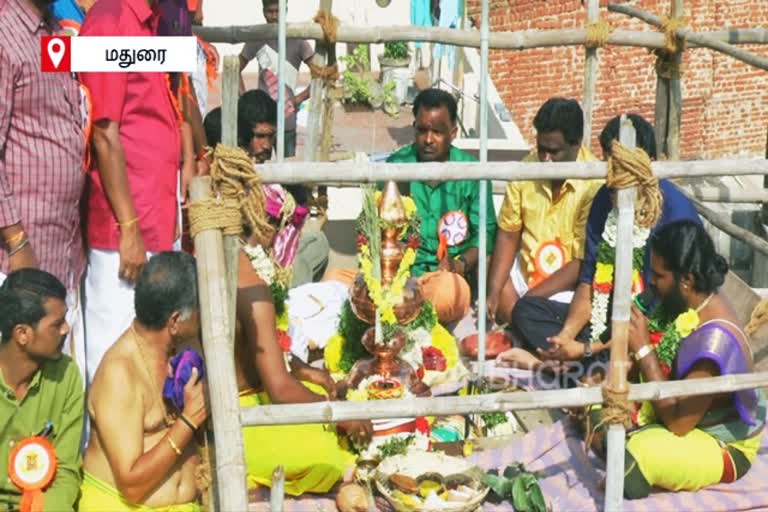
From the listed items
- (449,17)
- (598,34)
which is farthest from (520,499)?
(449,17)

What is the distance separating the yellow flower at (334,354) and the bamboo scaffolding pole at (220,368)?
4.99 feet

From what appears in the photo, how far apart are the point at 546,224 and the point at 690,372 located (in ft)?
5.14

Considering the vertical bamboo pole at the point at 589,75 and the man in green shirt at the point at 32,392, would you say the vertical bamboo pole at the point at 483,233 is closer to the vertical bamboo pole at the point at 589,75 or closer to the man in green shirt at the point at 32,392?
the vertical bamboo pole at the point at 589,75

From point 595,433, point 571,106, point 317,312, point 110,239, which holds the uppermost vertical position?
point 571,106

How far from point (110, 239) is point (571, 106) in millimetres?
2077

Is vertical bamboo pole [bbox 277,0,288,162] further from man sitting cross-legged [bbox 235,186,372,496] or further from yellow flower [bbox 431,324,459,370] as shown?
yellow flower [bbox 431,324,459,370]

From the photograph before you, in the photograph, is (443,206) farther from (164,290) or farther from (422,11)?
(422,11)

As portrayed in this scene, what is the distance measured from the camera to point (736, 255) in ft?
22.4

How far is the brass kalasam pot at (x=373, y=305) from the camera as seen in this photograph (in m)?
4.45

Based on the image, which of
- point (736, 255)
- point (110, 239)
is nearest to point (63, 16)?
point (110, 239)

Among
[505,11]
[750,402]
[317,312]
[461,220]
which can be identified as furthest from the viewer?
[505,11]

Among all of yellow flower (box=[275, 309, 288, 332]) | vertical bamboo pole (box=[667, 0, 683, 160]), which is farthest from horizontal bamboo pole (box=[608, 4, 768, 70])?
yellow flower (box=[275, 309, 288, 332])

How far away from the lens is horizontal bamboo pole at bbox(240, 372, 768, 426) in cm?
322

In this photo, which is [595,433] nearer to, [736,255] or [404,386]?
[404,386]
